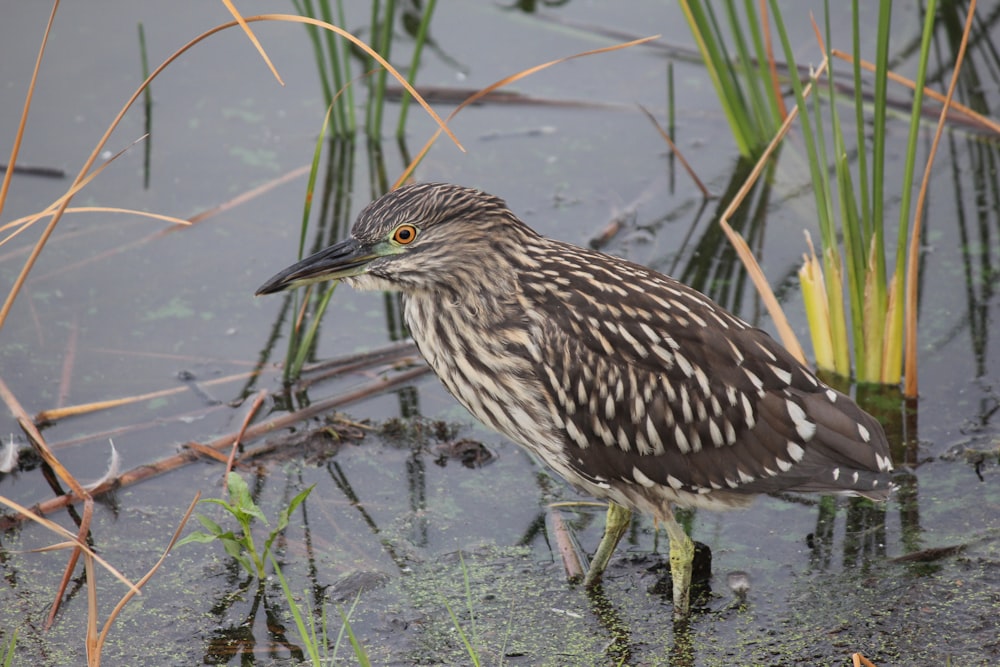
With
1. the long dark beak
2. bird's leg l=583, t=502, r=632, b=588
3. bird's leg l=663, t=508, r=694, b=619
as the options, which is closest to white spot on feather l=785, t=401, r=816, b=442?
bird's leg l=663, t=508, r=694, b=619

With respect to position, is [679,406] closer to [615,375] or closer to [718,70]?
[615,375]

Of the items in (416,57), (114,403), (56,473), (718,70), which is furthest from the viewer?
(416,57)

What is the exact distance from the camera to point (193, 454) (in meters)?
5.07

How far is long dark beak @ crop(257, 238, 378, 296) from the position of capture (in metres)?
4.29

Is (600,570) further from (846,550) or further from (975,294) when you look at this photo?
(975,294)

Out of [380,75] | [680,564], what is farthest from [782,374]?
[380,75]

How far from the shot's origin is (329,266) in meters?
4.29

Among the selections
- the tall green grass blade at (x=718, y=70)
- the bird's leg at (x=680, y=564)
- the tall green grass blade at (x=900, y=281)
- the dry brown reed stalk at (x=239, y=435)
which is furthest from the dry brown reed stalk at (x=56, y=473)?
the tall green grass blade at (x=718, y=70)

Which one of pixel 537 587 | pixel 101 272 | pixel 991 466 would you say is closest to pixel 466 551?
pixel 537 587

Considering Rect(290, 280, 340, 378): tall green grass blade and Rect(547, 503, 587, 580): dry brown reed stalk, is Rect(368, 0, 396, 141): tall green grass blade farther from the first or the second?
Rect(547, 503, 587, 580): dry brown reed stalk

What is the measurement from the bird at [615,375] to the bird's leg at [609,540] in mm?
209

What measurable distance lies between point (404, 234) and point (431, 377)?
1523mm

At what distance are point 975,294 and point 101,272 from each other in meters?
4.50

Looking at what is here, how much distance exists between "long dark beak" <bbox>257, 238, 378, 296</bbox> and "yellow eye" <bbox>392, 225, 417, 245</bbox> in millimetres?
103
